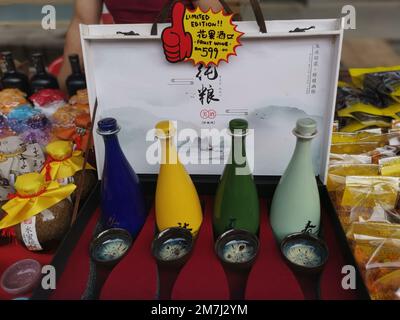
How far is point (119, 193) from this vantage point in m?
0.74

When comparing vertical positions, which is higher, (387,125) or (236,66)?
(236,66)

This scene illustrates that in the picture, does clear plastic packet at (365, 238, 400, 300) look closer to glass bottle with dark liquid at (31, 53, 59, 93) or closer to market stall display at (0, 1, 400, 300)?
market stall display at (0, 1, 400, 300)

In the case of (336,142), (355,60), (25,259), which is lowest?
(25,259)

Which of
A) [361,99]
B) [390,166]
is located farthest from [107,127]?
[361,99]

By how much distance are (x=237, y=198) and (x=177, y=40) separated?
332 millimetres

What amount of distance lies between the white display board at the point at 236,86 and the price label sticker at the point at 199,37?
0.03 metres

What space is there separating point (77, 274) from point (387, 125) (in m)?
0.87

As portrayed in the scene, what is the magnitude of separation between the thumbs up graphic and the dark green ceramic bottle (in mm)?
226

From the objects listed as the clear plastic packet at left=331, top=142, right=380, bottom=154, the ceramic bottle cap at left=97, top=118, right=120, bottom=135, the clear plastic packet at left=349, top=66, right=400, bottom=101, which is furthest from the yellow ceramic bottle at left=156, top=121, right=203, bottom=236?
the clear plastic packet at left=349, top=66, right=400, bottom=101

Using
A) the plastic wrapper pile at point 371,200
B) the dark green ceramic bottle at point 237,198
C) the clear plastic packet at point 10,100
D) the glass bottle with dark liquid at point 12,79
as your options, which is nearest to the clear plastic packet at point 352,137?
the plastic wrapper pile at point 371,200

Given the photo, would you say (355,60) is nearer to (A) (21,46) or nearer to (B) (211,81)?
(B) (211,81)

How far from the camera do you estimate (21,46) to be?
2377 millimetres

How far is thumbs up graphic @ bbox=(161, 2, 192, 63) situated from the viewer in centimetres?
69
